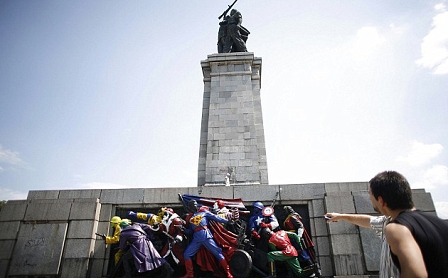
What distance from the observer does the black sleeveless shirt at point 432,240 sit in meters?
1.78

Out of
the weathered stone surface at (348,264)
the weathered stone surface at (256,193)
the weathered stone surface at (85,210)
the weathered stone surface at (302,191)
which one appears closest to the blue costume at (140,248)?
the weathered stone surface at (85,210)

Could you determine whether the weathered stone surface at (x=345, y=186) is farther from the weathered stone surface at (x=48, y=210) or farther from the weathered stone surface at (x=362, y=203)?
the weathered stone surface at (x=48, y=210)

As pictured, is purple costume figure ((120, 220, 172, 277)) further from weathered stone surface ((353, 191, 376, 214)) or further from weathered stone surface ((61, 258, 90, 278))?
weathered stone surface ((353, 191, 376, 214))

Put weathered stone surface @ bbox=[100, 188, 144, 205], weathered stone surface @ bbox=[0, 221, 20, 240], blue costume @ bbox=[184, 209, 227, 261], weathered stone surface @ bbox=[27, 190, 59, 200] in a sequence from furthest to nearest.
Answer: weathered stone surface @ bbox=[27, 190, 59, 200] → weathered stone surface @ bbox=[100, 188, 144, 205] → weathered stone surface @ bbox=[0, 221, 20, 240] → blue costume @ bbox=[184, 209, 227, 261]

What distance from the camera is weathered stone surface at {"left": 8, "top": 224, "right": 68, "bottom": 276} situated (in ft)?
22.6

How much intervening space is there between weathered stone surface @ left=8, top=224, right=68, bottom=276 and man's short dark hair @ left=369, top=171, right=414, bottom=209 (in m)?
7.97

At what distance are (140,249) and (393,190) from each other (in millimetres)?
5904

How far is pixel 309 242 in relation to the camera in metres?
6.82

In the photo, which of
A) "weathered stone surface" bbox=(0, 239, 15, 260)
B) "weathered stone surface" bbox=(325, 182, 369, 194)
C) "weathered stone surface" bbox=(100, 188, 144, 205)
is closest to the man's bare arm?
"weathered stone surface" bbox=(325, 182, 369, 194)

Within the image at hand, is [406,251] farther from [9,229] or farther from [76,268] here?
[9,229]

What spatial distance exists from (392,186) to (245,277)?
4.96m

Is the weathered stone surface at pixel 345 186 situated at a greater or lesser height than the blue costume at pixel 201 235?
greater

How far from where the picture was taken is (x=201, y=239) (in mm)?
6488

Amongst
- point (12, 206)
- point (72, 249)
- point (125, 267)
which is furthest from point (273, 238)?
point (12, 206)
